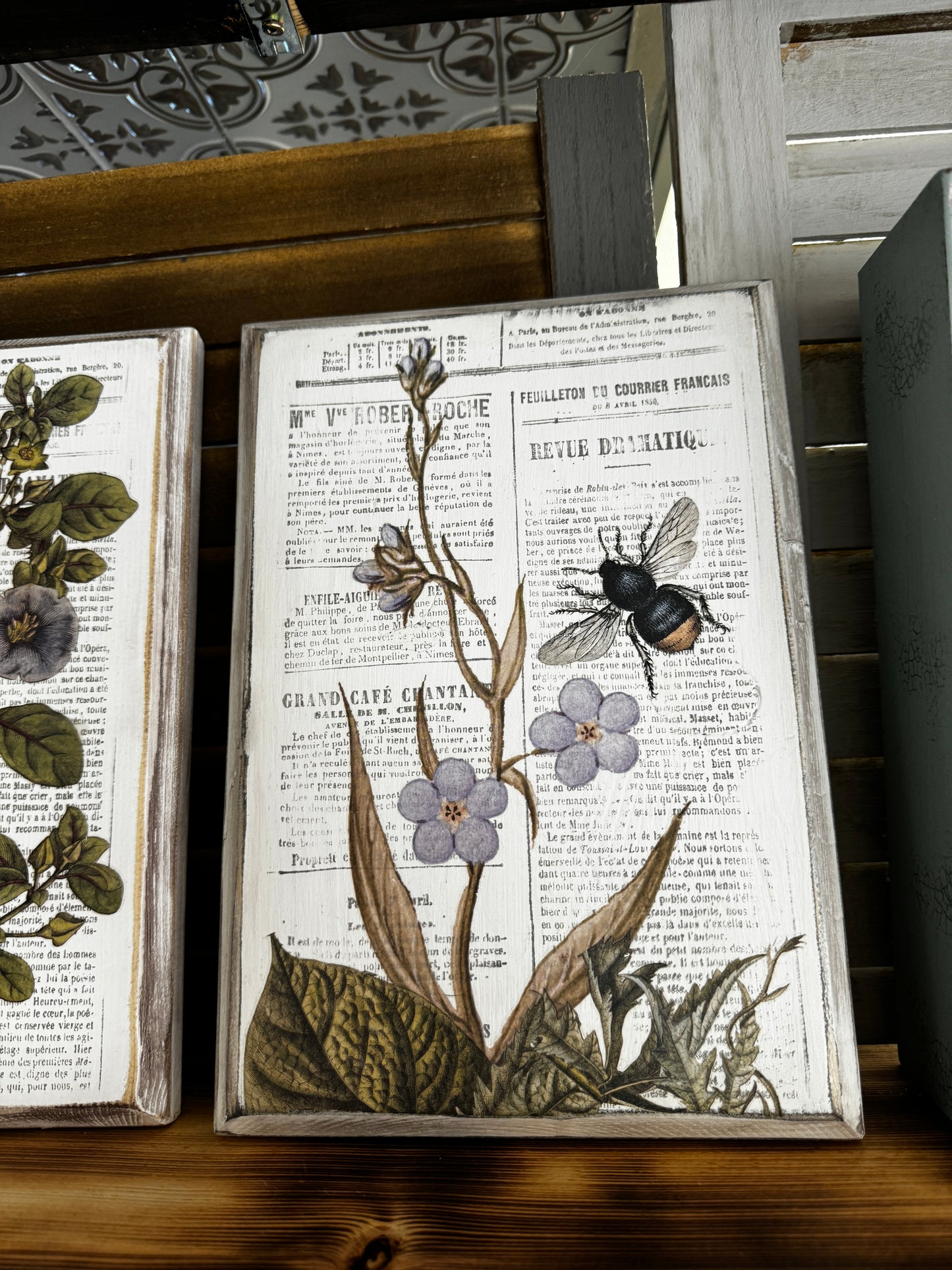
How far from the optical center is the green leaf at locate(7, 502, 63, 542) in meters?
0.82

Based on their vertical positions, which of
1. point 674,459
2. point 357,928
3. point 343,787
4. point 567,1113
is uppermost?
point 674,459

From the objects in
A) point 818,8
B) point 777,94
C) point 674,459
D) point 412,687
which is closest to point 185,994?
point 412,687

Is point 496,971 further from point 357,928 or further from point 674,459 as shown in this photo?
point 674,459

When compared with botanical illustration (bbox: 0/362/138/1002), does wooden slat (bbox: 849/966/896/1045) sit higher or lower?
lower

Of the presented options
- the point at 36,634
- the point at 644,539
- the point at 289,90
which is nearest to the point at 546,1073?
the point at 644,539

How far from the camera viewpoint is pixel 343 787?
0.74 metres

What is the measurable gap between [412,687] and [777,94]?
0.74 metres

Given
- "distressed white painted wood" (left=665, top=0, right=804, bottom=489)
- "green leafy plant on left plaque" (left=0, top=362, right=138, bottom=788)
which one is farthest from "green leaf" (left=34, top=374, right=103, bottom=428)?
"distressed white painted wood" (left=665, top=0, right=804, bottom=489)

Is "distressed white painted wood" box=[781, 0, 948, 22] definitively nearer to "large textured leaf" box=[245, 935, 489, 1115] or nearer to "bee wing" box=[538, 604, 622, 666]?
"bee wing" box=[538, 604, 622, 666]

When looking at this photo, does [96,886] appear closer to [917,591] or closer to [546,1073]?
[546,1073]

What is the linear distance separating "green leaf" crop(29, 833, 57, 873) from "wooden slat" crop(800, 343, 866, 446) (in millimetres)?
790

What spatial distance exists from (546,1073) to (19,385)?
2.53 ft

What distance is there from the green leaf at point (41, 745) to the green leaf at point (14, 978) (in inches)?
5.6

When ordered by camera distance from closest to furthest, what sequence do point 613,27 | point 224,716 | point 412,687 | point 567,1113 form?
1. point 567,1113
2. point 412,687
3. point 224,716
4. point 613,27
